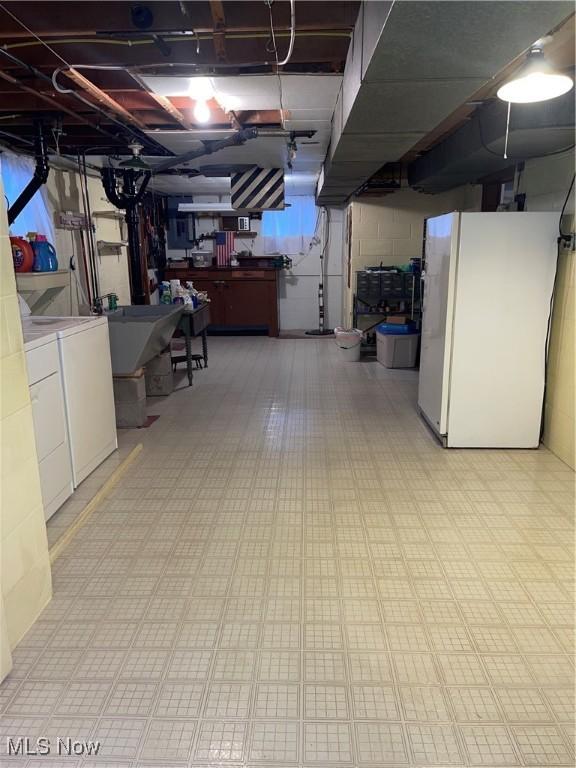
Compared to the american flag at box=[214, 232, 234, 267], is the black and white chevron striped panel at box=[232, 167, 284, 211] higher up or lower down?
higher up

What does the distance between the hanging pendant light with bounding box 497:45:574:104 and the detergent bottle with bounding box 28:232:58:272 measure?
3391 millimetres

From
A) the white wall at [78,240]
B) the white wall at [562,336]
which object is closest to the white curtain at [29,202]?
the white wall at [78,240]

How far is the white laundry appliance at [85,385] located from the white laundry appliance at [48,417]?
8 cm

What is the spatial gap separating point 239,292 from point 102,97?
5.30 m

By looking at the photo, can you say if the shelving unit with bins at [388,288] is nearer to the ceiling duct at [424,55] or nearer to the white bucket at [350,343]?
the white bucket at [350,343]

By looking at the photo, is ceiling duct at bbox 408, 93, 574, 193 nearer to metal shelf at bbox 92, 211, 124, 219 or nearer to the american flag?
metal shelf at bbox 92, 211, 124, 219

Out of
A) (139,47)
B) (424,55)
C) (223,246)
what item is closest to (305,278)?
(223,246)

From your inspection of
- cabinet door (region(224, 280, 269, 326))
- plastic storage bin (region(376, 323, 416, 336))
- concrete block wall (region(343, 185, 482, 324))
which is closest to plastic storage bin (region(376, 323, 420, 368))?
plastic storage bin (region(376, 323, 416, 336))

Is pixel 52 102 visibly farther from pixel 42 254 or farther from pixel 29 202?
pixel 29 202

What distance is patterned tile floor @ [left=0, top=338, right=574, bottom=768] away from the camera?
1592 millimetres

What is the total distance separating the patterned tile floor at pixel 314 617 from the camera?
159cm

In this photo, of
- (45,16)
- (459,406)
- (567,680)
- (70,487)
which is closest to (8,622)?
(70,487)

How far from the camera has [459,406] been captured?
3713mm

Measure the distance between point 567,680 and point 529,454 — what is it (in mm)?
2119
